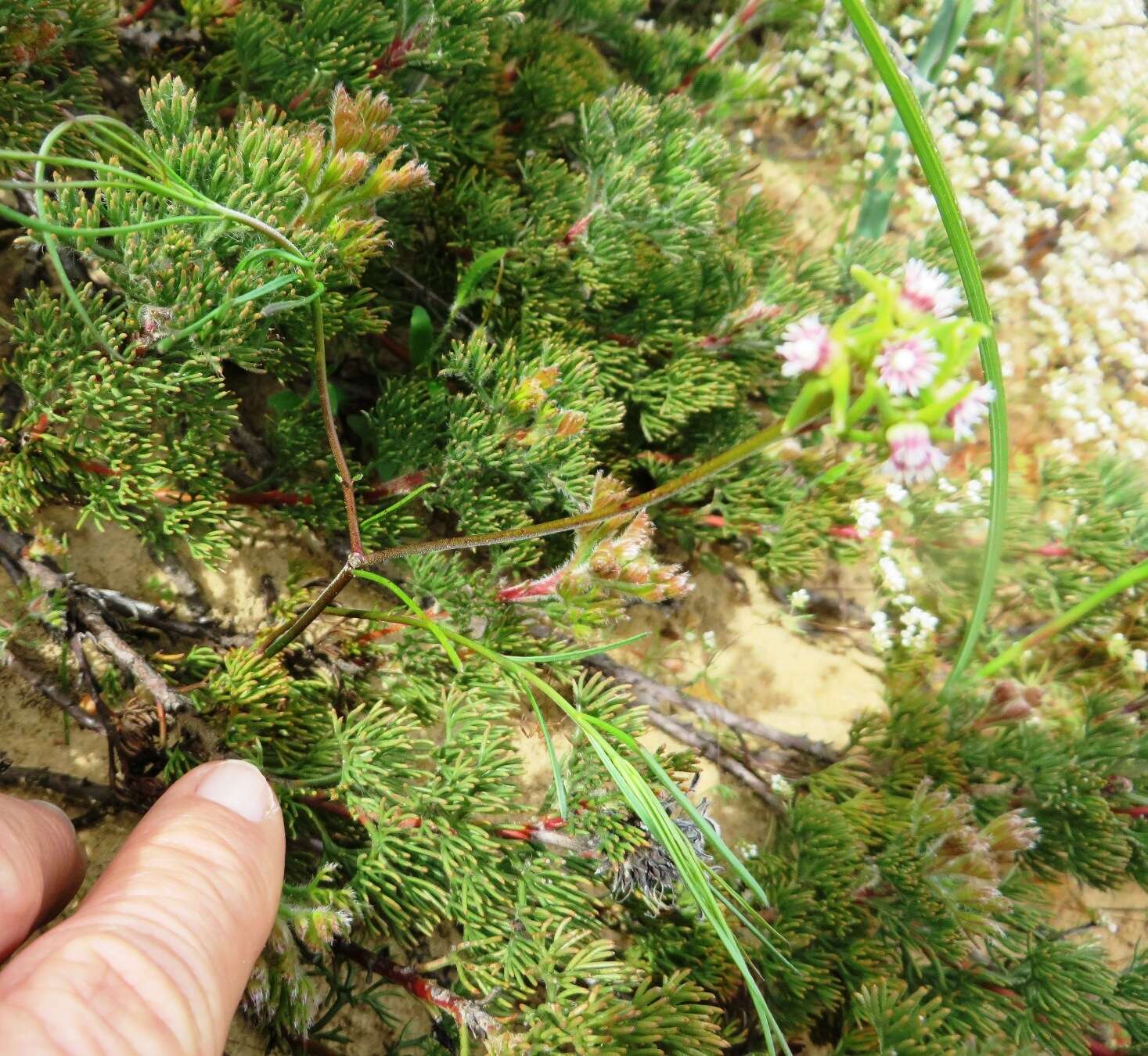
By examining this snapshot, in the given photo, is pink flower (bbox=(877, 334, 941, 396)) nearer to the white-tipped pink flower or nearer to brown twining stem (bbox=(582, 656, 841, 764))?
the white-tipped pink flower

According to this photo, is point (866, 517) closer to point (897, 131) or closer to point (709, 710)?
point (709, 710)

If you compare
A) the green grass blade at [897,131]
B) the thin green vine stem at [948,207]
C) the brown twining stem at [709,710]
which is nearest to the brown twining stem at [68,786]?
the brown twining stem at [709,710]

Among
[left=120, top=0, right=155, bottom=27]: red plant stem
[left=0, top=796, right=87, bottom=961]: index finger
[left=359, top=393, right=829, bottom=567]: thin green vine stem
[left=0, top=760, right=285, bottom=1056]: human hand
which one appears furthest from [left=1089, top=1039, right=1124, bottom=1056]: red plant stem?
[left=120, top=0, right=155, bottom=27]: red plant stem

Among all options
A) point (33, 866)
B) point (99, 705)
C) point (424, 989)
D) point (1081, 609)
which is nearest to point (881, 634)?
point (1081, 609)

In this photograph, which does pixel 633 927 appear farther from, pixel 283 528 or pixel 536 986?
pixel 283 528

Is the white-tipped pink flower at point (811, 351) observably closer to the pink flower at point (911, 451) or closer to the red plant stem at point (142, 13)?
the pink flower at point (911, 451)

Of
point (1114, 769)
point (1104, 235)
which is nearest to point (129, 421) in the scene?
point (1114, 769)
